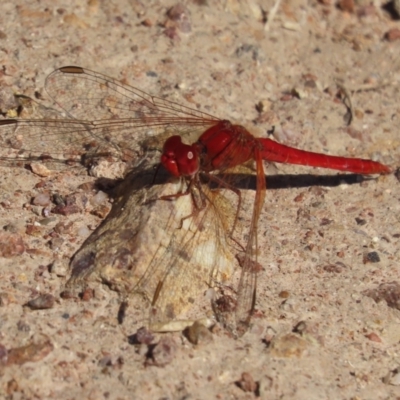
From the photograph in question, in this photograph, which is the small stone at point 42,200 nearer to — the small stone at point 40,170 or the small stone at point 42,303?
the small stone at point 40,170

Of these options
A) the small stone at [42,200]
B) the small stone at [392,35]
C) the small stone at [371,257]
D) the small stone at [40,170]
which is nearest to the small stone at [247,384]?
the small stone at [371,257]

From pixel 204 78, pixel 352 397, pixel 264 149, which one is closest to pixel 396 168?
pixel 264 149

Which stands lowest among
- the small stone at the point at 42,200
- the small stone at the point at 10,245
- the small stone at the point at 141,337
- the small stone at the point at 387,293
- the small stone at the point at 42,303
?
the small stone at the point at 141,337

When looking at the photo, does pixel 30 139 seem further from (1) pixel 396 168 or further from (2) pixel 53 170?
(1) pixel 396 168

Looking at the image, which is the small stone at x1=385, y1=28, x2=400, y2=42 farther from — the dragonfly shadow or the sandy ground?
the dragonfly shadow

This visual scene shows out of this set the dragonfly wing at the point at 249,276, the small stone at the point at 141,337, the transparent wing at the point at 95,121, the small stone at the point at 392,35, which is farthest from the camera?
the small stone at the point at 392,35

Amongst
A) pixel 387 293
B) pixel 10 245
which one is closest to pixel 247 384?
pixel 387 293

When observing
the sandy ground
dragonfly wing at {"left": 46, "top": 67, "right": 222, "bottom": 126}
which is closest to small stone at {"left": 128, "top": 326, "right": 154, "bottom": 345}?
the sandy ground
